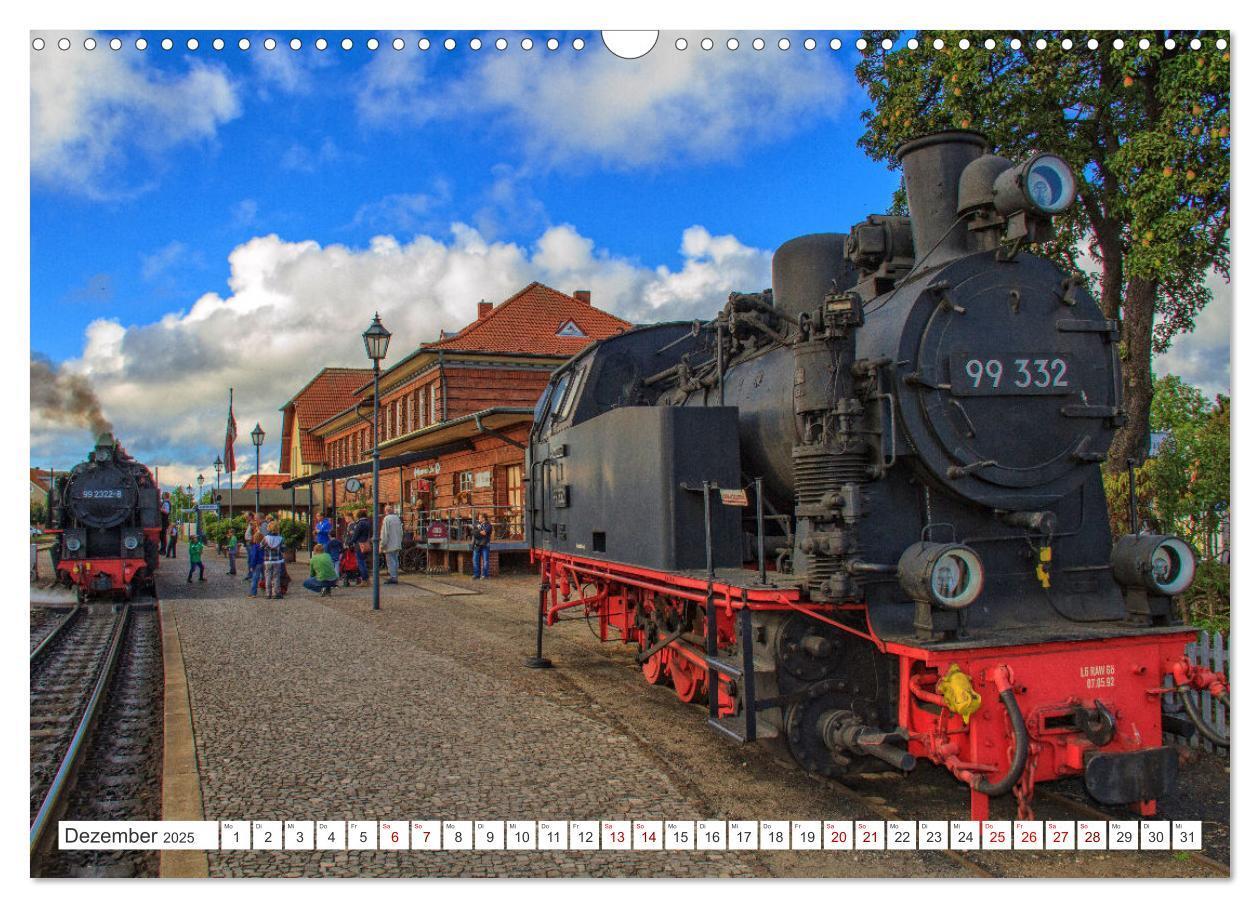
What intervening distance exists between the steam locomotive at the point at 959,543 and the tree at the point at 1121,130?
1.91 feet

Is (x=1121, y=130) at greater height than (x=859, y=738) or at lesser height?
greater

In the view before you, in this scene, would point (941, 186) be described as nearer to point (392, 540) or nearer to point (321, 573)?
point (321, 573)

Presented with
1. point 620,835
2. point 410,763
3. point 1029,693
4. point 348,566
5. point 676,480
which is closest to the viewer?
point 620,835

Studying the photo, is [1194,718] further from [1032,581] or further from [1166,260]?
[1166,260]

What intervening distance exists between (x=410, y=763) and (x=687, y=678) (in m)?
2.14

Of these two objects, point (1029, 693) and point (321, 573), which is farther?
point (321, 573)

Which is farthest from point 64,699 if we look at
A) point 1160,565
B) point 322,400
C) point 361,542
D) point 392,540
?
point 322,400

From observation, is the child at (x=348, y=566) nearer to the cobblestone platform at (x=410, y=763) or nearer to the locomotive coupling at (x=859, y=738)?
the cobblestone platform at (x=410, y=763)

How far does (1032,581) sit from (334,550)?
15.6m

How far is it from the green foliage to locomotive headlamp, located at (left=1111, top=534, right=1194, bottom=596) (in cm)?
151

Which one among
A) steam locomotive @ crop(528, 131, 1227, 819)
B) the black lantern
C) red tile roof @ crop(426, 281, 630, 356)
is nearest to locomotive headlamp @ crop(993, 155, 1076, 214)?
steam locomotive @ crop(528, 131, 1227, 819)

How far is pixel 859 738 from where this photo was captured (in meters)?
4.45

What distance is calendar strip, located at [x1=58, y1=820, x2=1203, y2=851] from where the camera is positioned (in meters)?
3.03
